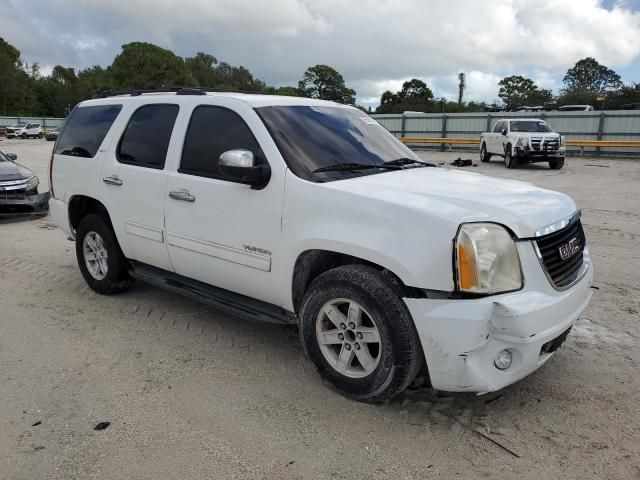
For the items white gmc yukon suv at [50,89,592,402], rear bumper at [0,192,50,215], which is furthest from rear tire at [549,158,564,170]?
white gmc yukon suv at [50,89,592,402]

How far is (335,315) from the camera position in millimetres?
3299

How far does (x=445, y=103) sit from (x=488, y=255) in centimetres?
8882

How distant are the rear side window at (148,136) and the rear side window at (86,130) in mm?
387

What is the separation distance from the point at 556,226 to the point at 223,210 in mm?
2195

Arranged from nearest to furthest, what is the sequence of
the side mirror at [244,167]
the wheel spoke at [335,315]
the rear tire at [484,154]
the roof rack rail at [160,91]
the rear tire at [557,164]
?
the wheel spoke at [335,315] < the side mirror at [244,167] < the roof rack rail at [160,91] < the rear tire at [557,164] < the rear tire at [484,154]

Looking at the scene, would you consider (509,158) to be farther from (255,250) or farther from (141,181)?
(255,250)

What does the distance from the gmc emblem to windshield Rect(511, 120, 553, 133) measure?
56.5 feet

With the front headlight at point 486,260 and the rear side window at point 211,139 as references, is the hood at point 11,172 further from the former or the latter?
the front headlight at point 486,260

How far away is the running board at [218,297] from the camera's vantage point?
3.75m

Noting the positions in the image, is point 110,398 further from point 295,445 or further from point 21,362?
point 295,445

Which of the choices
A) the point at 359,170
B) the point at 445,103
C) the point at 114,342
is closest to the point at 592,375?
the point at 359,170

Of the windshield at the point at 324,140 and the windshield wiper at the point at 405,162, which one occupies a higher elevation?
the windshield at the point at 324,140

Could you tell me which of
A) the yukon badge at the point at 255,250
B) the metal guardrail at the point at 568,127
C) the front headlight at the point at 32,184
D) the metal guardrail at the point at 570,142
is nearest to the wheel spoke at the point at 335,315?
the yukon badge at the point at 255,250

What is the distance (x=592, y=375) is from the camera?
3.63 meters
